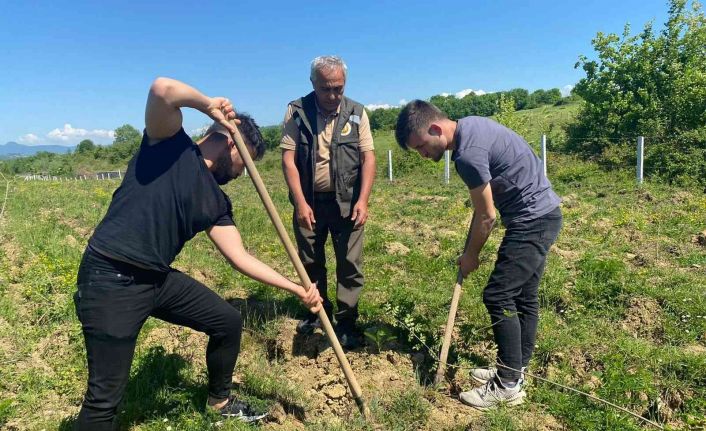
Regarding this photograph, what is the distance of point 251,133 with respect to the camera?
2.53 meters

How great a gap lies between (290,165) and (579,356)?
2652 millimetres

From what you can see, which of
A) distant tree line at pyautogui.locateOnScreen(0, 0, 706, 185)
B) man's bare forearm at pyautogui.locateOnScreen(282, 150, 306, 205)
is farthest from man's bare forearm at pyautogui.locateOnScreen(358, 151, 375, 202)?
distant tree line at pyautogui.locateOnScreen(0, 0, 706, 185)

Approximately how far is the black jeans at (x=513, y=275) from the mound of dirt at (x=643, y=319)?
1.66 metres

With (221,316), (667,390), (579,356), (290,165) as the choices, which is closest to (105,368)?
(221,316)

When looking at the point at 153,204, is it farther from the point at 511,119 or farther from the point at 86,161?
the point at 86,161

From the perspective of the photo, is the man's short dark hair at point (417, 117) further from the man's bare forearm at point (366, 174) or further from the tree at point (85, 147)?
the tree at point (85, 147)

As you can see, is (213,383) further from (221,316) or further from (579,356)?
(579,356)

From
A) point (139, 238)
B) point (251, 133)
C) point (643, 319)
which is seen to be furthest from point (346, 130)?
point (643, 319)

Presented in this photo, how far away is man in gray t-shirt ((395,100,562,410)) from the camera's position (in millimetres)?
2791

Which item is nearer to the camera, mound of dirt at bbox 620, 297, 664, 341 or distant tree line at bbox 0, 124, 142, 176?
mound of dirt at bbox 620, 297, 664, 341

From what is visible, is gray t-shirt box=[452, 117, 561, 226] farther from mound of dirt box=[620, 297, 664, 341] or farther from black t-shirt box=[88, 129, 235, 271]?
mound of dirt box=[620, 297, 664, 341]

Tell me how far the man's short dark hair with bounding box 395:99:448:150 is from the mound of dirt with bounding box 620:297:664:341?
270 centimetres

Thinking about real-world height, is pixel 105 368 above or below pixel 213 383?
above

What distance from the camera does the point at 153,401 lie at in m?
3.02
